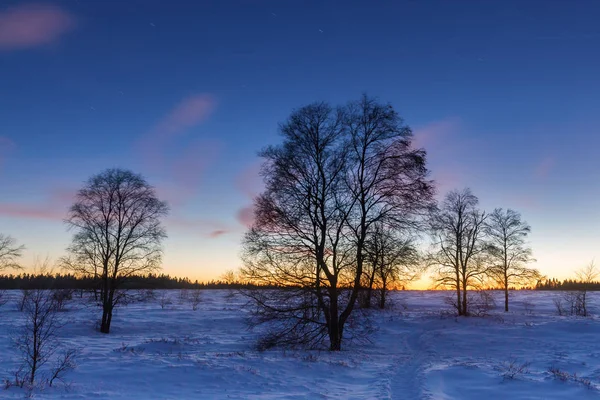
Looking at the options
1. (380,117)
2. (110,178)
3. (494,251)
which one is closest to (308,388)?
(380,117)

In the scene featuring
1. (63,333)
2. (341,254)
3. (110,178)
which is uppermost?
(110,178)

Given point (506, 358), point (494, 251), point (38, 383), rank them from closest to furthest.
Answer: point (38, 383), point (506, 358), point (494, 251)

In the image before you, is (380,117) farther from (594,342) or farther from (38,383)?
(594,342)

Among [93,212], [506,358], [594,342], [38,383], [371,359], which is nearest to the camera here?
[38,383]

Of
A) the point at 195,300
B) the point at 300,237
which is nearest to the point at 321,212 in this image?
the point at 300,237

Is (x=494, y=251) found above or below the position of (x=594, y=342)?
above

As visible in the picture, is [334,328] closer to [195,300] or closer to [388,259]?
[388,259]

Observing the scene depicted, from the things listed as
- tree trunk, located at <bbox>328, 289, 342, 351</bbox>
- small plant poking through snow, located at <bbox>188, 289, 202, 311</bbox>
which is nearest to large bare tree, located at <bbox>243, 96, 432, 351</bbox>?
tree trunk, located at <bbox>328, 289, 342, 351</bbox>

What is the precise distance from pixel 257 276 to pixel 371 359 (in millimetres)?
6416

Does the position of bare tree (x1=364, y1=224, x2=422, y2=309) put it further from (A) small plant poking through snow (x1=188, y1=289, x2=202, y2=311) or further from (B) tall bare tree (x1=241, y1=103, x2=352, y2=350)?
(A) small plant poking through snow (x1=188, y1=289, x2=202, y2=311)

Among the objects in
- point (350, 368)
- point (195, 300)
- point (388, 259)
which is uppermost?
point (388, 259)

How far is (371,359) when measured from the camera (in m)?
18.8

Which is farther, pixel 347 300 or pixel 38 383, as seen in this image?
pixel 347 300

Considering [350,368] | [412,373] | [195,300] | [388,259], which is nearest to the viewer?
[412,373]
